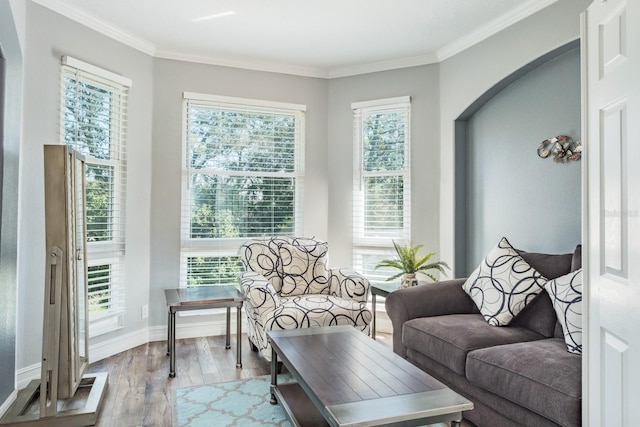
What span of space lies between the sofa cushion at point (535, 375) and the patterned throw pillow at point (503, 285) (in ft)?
1.10

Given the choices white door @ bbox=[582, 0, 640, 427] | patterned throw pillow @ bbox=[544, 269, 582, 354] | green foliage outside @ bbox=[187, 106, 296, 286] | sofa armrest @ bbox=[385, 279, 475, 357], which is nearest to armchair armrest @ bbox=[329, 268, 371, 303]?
sofa armrest @ bbox=[385, 279, 475, 357]

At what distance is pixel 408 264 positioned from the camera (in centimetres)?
364

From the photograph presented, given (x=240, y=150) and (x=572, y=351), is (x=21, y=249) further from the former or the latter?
(x=572, y=351)

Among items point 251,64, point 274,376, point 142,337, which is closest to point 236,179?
point 251,64

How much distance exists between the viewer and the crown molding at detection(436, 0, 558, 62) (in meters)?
3.03

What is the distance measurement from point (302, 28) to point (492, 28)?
1490 mm

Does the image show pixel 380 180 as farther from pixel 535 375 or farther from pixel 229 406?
pixel 535 375

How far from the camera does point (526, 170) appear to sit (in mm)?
3326

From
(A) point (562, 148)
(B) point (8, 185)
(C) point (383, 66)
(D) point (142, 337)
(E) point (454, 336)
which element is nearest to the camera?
(E) point (454, 336)

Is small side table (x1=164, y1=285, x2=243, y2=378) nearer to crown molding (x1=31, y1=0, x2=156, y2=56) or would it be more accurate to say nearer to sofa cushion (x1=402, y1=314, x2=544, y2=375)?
sofa cushion (x1=402, y1=314, x2=544, y2=375)

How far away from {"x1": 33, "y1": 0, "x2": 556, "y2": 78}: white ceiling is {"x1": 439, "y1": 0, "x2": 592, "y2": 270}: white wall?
0.32 ft

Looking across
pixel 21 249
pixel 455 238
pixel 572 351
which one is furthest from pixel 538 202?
pixel 21 249

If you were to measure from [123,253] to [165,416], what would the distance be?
5.41 ft

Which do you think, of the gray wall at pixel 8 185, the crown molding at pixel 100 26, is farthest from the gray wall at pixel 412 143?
the gray wall at pixel 8 185
